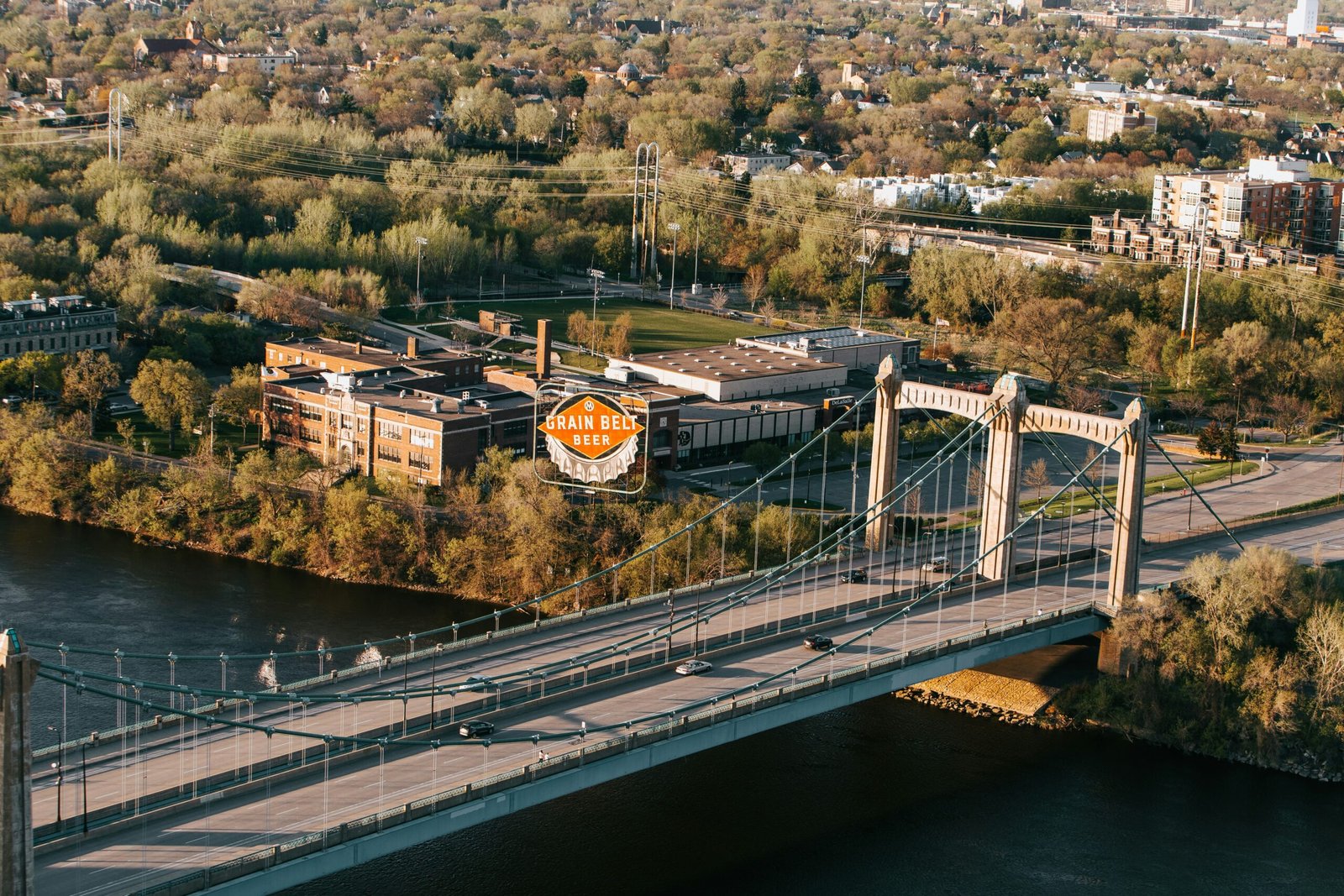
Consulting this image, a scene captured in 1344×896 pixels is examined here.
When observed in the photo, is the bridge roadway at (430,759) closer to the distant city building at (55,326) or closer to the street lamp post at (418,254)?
the distant city building at (55,326)

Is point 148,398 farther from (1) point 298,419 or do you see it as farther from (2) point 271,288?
(2) point 271,288

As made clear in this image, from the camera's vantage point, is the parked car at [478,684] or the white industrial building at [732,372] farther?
the white industrial building at [732,372]

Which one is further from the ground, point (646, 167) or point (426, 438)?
point (646, 167)

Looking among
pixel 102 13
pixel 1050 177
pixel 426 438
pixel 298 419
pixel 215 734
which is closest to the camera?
pixel 215 734

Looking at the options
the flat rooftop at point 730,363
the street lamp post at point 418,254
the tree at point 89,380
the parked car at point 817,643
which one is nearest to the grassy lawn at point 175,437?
the tree at point 89,380

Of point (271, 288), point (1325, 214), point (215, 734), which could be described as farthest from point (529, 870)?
point (1325, 214)

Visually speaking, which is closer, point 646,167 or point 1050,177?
point 646,167

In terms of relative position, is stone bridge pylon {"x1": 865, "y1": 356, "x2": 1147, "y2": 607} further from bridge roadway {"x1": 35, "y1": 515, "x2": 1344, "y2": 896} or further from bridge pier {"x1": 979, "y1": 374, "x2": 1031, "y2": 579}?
bridge roadway {"x1": 35, "y1": 515, "x2": 1344, "y2": 896}
